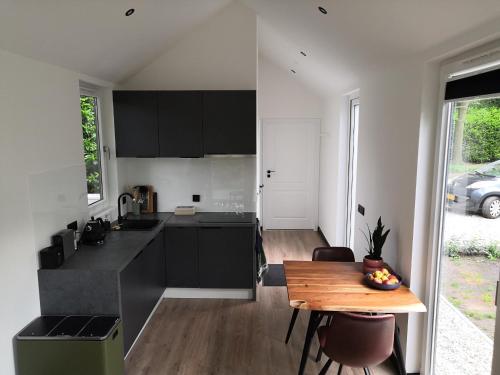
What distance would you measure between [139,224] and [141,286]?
89cm

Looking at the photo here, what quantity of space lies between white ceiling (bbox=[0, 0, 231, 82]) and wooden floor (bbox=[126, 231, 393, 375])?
2.57m

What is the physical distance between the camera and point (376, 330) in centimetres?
233

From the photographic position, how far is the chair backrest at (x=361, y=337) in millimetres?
2322

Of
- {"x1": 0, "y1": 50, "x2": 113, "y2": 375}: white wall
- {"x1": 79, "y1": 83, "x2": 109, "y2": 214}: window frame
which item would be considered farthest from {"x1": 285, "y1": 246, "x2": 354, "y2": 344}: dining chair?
{"x1": 79, "y1": 83, "x2": 109, "y2": 214}: window frame

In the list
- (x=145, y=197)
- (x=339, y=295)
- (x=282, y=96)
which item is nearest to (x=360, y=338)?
(x=339, y=295)

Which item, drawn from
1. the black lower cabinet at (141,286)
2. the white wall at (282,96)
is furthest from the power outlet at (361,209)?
the white wall at (282,96)

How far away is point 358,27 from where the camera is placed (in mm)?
2705

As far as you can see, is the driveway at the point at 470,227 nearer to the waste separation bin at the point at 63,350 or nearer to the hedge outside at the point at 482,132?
the hedge outside at the point at 482,132

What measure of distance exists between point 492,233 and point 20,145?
3.04 metres

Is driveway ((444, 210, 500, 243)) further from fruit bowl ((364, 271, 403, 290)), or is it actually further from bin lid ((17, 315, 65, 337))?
bin lid ((17, 315, 65, 337))

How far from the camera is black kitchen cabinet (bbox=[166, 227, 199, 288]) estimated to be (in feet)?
13.6

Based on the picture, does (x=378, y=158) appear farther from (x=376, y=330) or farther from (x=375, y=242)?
(x=376, y=330)

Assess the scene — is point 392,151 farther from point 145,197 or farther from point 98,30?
point 145,197

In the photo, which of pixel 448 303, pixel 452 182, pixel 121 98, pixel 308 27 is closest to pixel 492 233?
pixel 452 182
